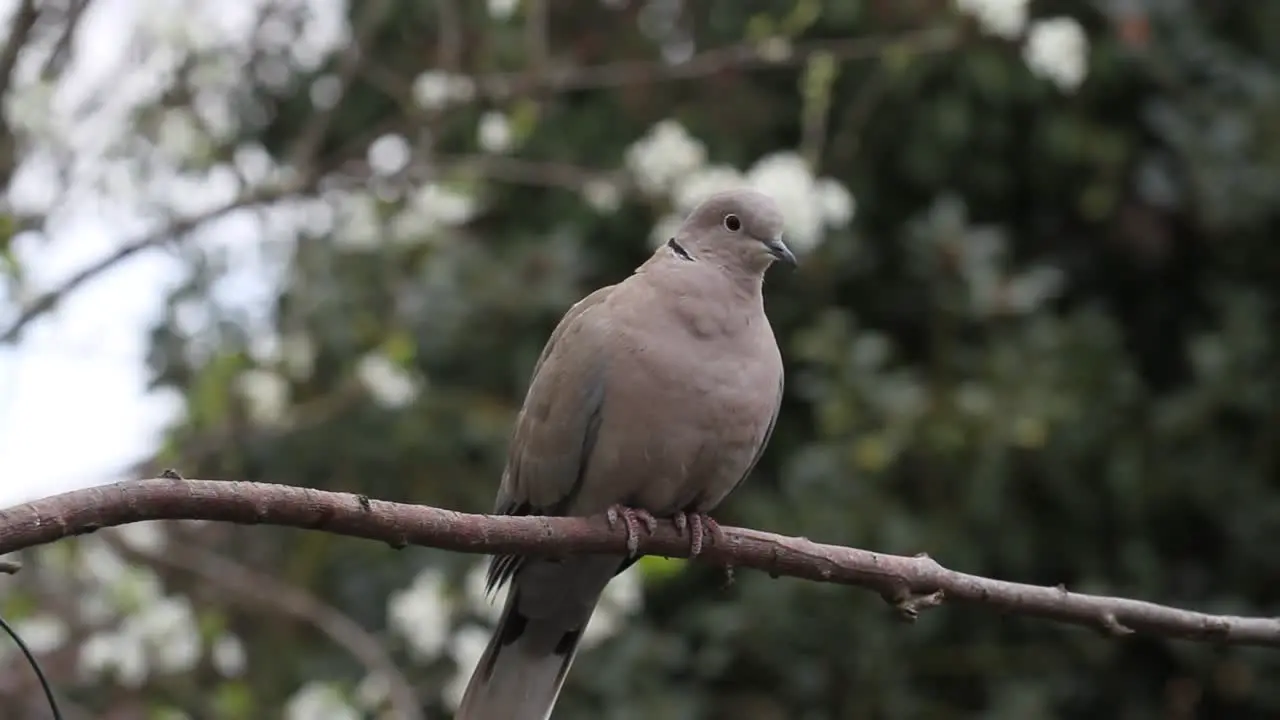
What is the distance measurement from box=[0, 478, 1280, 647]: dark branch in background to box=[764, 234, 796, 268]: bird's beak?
54 centimetres

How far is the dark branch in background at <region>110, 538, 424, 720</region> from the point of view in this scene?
3.42 meters

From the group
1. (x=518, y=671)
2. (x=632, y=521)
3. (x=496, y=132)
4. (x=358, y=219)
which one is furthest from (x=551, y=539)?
(x=358, y=219)

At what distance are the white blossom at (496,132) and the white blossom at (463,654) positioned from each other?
1234 mm

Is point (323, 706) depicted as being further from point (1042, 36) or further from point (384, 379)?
point (1042, 36)

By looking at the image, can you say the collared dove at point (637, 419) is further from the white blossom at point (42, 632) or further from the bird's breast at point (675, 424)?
the white blossom at point (42, 632)

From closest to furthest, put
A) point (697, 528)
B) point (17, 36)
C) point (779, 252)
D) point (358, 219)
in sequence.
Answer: point (697, 528)
point (779, 252)
point (17, 36)
point (358, 219)

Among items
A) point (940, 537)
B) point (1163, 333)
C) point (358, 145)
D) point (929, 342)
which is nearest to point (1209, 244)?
point (1163, 333)

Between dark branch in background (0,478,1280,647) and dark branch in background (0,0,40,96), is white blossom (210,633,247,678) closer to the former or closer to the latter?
dark branch in background (0,0,40,96)

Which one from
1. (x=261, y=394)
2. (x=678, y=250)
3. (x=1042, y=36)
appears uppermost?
(x=261, y=394)

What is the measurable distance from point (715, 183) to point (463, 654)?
4.13 ft

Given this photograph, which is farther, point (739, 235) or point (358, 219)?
point (358, 219)

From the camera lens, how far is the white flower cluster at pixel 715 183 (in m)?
3.46

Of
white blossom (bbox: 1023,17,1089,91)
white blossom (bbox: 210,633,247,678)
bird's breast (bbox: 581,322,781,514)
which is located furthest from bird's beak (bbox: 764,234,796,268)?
white blossom (bbox: 210,633,247,678)

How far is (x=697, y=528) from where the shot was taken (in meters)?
2.36
